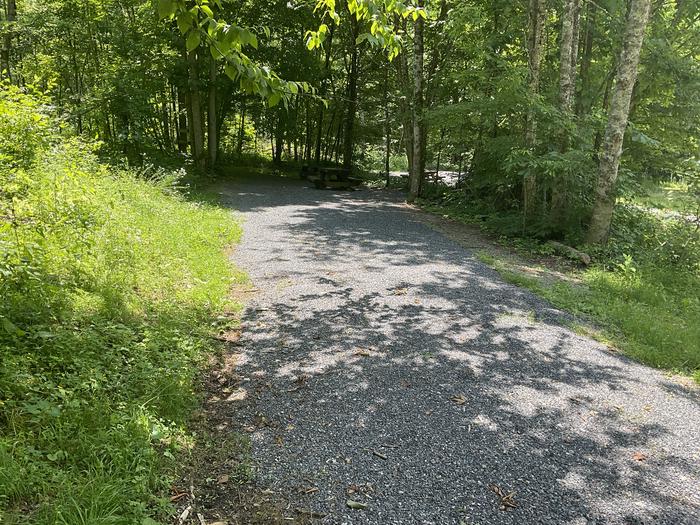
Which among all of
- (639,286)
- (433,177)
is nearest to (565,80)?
(639,286)

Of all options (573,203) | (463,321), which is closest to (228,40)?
(463,321)

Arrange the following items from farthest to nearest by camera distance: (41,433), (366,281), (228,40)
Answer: (366,281)
(41,433)
(228,40)

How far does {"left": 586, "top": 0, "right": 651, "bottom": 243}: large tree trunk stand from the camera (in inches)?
293

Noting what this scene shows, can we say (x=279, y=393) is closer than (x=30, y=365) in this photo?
No

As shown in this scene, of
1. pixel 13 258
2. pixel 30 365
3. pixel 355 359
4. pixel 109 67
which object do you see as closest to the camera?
pixel 30 365

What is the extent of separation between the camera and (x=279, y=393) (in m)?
3.71

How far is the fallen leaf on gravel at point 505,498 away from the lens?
2574mm

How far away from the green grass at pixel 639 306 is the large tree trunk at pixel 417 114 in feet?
23.2

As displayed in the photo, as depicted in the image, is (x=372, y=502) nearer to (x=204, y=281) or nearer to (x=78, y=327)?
(x=78, y=327)

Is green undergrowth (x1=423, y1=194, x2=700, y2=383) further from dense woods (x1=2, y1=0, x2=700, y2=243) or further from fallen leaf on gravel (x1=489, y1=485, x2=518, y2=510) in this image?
fallen leaf on gravel (x1=489, y1=485, x2=518, y2=510)

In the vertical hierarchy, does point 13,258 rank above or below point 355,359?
above

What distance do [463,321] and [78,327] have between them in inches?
147

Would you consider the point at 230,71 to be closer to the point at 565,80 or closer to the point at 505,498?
the point at 505,498

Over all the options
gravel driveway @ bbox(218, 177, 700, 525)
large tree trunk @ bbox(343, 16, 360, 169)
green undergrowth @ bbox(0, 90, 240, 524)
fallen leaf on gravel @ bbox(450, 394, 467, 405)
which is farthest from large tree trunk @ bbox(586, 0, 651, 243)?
large tree trunk @ bbox(343, 16, 360, 169)
